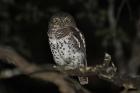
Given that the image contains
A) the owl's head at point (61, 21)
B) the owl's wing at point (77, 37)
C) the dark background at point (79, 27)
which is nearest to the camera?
the owl's head at point (61, 21)

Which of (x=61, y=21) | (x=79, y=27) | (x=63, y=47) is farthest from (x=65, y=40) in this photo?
(x=79, y=27)

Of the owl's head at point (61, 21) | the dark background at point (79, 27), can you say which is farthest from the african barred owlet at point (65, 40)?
the dark background at point (79, 27)

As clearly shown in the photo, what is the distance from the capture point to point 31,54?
7.70 metres

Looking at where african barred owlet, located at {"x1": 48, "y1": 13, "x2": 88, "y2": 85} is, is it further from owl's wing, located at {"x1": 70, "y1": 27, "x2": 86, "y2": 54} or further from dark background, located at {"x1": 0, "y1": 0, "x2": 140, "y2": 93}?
dark background, located at {"x1": 0, "y1": 0, "x2": 140, "y2": 93}

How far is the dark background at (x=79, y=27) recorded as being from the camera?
7160 millimetres

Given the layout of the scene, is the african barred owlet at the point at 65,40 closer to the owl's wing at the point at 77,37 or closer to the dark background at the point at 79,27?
the owl's wing at the point at 77,37

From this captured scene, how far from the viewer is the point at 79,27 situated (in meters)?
7.39

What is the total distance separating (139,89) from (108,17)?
4.85 metres

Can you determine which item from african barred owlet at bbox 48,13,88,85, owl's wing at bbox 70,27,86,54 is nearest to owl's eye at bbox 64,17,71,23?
african barred owlet at bbox 48,13,88,85

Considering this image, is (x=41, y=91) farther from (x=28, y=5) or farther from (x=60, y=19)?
(x=60, y=19)

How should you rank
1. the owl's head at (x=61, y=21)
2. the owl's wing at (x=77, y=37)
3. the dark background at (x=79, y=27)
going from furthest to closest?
the dark background at (x=79, y=27)
the owl's wing at (x=77, y=37)
the owl's head at (x=61, y=21)

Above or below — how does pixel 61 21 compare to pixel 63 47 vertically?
above

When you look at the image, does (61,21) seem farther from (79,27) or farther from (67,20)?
(79,27)

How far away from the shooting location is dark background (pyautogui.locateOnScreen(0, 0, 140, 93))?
23.5ft
